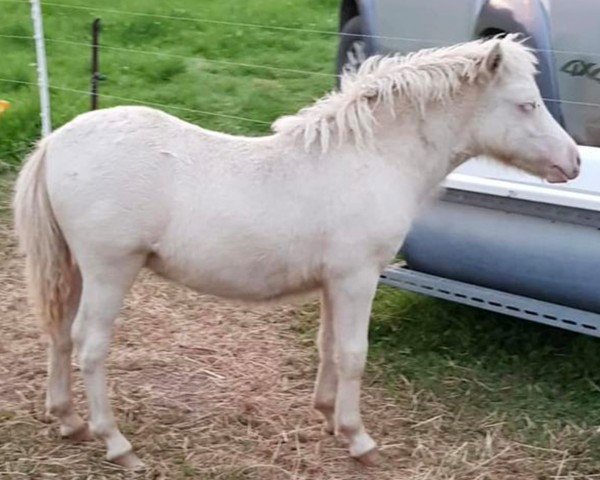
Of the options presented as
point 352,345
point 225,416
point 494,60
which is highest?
point 494,60

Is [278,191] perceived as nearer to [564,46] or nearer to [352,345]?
[352,345]

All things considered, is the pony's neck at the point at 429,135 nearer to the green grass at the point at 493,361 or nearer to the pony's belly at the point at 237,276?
the pony's belly at the point at 237,276

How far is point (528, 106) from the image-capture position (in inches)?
127

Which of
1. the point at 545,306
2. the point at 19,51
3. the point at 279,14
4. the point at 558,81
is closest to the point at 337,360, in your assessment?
the point at 545,306

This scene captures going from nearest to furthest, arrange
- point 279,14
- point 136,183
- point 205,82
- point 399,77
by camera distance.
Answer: point 136,183
point 399,77
point 205,82
point 279,14

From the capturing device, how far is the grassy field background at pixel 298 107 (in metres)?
3.72

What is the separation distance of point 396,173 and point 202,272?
0.68 metres

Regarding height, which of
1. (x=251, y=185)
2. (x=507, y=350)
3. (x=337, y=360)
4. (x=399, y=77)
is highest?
(x=399, y=77)

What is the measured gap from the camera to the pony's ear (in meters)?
3.16

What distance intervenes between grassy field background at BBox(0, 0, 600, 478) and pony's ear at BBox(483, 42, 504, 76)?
126 centimetres

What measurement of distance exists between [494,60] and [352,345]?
99cm

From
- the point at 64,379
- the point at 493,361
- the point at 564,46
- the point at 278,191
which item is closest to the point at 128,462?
the point at 64,379

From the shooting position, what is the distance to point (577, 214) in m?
3.55

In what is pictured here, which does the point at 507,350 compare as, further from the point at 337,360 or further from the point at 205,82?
the point at 205,82
